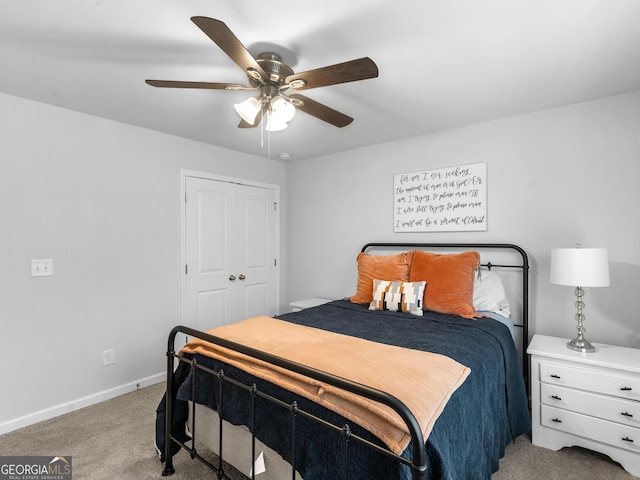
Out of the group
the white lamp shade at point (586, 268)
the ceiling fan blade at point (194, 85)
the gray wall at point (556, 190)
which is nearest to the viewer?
the ceiling fan blade at point (194, 85)

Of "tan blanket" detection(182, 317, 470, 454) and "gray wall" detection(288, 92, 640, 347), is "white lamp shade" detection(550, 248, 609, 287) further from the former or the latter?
"tan blanket" detection(182, 317, 470, 454)

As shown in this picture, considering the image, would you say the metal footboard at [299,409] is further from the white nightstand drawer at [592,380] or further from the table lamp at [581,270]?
the table lamp at [581,270]

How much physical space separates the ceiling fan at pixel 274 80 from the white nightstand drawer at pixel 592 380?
80.2 inches

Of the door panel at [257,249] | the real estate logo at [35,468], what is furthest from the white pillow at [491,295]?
the real estate logo at [35,468]

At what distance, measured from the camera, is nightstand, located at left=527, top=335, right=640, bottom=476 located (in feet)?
6.31

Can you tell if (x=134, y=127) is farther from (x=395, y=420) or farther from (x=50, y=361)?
(x=395, y=420)

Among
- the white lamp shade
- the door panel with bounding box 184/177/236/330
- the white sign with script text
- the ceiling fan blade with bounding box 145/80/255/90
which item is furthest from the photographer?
the door panel with bounding box 184/177/236/330

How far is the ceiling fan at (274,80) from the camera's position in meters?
1.44

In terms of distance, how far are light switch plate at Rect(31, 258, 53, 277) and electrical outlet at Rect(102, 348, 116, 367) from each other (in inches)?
30.4

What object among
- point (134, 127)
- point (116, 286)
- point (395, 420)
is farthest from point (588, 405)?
point (134, 127)

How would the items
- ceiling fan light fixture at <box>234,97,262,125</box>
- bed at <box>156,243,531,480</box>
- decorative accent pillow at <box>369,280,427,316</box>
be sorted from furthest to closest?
decorative accent pillow at <box>369,280,427,316</box> → ceiling fan light fixture at <box>234,97,262,125</box> → bed at <box>156,243,531,480</box>

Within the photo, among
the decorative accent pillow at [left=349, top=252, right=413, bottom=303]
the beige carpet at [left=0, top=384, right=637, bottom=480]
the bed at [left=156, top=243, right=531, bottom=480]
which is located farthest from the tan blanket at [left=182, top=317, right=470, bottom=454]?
the decorative accent pillow at [left=349, top=252, right=413, bottom=303]

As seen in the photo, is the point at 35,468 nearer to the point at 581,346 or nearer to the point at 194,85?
the point at 194,85

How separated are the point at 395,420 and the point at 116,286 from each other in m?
2.66
